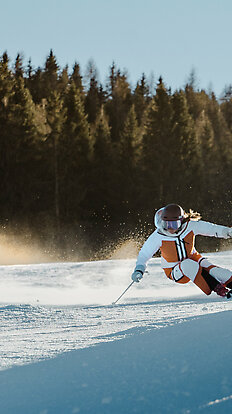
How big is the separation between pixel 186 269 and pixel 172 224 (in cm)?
48

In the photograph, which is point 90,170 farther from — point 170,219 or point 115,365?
point 115,365

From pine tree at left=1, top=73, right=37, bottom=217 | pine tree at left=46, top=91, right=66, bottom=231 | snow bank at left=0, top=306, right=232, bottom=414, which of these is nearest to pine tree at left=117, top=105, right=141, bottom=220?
pine tree at left=46, top=91, right=66, bottom=231

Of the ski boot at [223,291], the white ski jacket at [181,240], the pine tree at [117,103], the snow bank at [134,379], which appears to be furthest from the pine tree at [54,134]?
the snow bank at [134,379]

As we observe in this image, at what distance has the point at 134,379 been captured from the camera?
2.65m

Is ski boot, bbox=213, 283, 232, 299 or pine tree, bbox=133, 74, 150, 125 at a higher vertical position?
pine tree, bbox=133, 74, 150, 125

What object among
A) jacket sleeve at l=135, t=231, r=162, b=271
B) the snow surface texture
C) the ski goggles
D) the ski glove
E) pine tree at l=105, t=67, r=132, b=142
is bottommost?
the snow surface texture

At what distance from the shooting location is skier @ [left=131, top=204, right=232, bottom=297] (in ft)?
16.7

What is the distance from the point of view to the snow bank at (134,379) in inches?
93.4

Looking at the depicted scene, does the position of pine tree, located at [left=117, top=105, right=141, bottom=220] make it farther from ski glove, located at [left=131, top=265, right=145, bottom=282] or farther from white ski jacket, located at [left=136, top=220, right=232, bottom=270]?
white ski jacket, located at [left=136, top=220, right=232, bottom=270]

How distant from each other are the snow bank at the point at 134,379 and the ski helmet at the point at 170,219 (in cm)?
185

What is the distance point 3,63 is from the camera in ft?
114

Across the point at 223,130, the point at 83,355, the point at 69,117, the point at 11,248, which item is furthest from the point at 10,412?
the point at 223,130

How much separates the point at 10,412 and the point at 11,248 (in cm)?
2347

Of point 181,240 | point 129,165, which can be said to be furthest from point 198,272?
point 129,165
